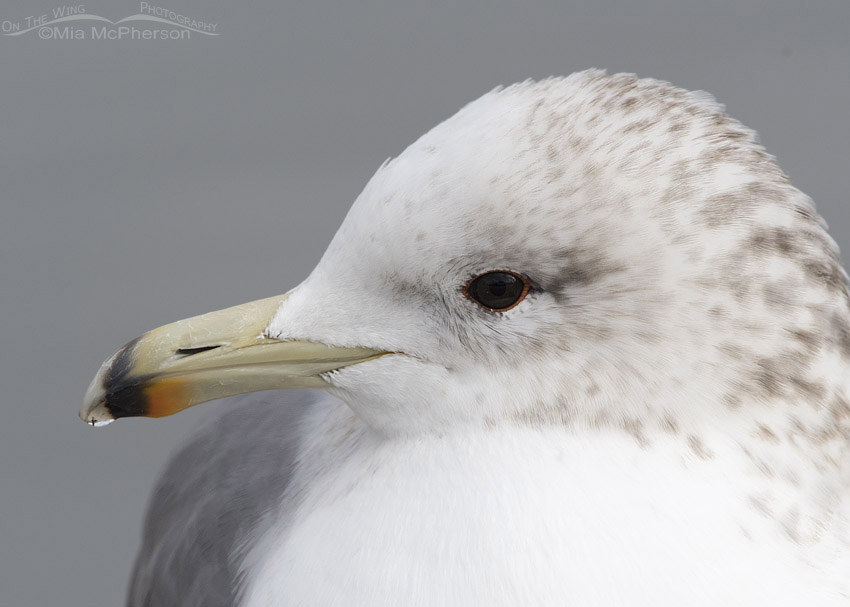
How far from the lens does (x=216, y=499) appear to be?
2264mm

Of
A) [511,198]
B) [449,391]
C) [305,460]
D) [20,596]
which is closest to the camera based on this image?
[511,198]

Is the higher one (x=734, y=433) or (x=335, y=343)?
(x=335, y=343)

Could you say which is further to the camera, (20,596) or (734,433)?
(20,596)

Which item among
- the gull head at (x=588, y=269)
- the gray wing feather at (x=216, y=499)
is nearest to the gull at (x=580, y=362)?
the gull head at (x=588, y=269)

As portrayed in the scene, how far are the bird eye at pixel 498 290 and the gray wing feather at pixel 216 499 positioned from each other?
2.02 feet

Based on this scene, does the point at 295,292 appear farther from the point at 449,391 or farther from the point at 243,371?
the point at 449,391

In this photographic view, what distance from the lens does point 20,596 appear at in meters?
3.22

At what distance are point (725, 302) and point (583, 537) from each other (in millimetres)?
389

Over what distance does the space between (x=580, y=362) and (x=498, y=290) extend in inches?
6.2

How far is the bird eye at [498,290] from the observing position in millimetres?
1651

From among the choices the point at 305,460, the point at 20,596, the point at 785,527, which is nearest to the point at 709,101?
the point at 785,527

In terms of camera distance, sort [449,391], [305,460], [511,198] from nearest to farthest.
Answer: [511,198] < [449,391] < [305,460]

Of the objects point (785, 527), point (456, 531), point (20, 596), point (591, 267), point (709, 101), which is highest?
point (709, 101)

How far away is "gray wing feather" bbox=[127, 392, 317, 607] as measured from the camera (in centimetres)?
212
